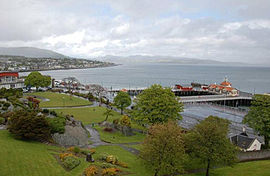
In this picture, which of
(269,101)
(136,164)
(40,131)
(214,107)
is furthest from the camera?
(214,107)

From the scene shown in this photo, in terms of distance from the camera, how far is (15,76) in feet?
267

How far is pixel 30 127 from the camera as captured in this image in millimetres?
24766

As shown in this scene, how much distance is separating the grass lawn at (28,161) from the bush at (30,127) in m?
0.98

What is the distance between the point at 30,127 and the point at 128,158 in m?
10.6

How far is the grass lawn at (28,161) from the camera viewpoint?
17.4 metres

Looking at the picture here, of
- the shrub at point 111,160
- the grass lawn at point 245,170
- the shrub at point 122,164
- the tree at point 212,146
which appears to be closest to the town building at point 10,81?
the shrub at point 111,160

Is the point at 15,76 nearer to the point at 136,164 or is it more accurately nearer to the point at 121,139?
the point at 121,139

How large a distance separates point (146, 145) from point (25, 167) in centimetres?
945

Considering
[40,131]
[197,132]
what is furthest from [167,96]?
[40,131]

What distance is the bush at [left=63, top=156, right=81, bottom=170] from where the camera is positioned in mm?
19328

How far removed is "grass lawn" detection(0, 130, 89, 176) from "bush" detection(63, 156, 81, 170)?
12.9 inches

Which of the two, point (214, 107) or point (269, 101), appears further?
point (214, 107)

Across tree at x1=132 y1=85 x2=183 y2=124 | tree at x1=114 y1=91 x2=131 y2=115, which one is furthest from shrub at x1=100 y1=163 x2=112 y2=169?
tree at x1=114 y1=91 x2=131 y2=115

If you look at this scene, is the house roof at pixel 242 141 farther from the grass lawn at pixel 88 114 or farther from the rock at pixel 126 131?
the grass lawn at pixel 88 114
